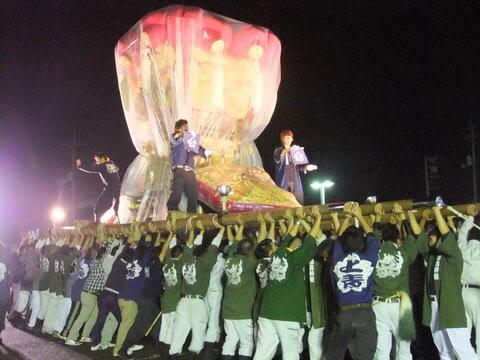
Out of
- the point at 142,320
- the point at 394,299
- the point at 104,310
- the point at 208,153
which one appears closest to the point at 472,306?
the point at 394,299

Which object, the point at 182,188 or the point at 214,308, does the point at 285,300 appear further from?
the point at 182,188

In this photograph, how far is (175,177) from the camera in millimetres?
9344

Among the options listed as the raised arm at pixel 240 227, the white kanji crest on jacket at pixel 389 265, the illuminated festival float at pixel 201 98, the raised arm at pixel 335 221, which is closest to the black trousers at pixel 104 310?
the illuminated festival float at pixel 201 98

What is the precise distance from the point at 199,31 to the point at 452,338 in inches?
322

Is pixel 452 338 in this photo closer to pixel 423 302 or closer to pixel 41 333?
pixel 423 302

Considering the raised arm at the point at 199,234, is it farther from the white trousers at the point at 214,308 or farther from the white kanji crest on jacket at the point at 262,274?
the white kanji crest on jacket at the point at 262,274

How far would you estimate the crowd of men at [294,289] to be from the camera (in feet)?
18.0

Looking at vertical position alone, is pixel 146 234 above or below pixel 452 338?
above

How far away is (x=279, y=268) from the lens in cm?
605

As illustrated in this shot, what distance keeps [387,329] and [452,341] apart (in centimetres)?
70

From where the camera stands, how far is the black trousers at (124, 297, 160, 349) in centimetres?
827

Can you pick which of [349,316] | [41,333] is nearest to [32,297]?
[41,333]

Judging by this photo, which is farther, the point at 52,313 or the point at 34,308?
the point at 34,308

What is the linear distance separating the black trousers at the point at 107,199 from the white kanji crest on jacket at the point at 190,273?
5.84m
